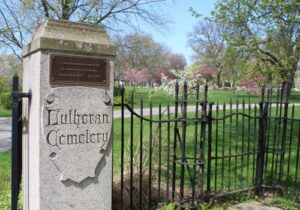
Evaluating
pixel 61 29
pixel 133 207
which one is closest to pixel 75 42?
pixel 61 29

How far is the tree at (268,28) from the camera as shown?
8.82 meters

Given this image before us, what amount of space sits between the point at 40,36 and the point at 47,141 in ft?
2.96

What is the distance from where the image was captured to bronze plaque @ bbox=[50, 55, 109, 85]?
3369mm

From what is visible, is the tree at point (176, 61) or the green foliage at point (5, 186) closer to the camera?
the green foliage at point (5, 186)

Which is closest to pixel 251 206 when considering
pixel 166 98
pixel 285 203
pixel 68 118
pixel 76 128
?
pixel 285 203

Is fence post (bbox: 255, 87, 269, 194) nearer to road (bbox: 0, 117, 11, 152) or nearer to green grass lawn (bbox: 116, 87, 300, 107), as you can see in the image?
green grass lawn (bbox: 116, 87, 300, 107)

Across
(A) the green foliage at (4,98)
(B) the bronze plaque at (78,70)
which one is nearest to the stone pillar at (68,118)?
(B) the bronze plaque at (78,70)

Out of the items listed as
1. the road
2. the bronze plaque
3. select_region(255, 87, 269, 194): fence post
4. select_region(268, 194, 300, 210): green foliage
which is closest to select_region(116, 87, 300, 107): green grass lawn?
select_region(255, 87, 269, 194): fence post

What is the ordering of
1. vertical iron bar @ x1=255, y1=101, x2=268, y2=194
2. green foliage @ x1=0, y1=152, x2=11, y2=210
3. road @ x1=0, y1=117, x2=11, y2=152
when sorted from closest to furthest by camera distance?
1. green foliage @ x1=0, y1=152, x2=11, y2=210
2. vertical iron bar @ x1=255, y1=101, x2=268, y2=194
3. road @ x1=0, y1=117, x2=11, y2=152

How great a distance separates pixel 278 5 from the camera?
8703mm

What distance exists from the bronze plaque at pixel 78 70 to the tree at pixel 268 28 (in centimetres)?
612

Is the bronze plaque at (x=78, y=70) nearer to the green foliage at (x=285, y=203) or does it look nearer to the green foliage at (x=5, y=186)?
the green foliage at (x=5, y=186)

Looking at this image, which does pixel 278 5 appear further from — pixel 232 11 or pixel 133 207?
pixel 133 207

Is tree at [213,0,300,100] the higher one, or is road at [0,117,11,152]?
tree at [213,0,300,100]
